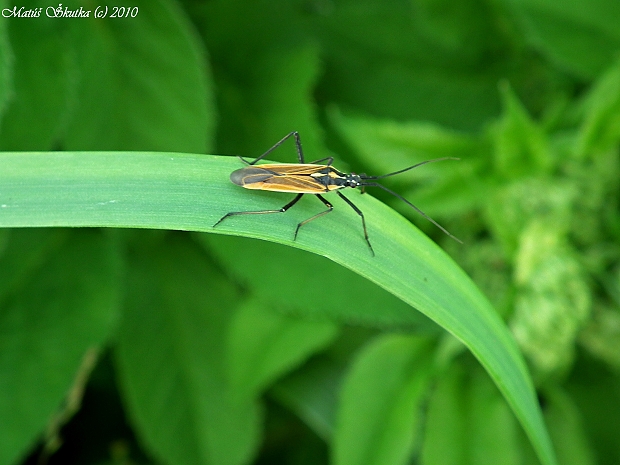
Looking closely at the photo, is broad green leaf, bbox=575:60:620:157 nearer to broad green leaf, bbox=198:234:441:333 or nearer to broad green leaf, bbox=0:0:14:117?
broad green leaf, bbox=198:234:441:333

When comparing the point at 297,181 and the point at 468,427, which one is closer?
the point at 297,181

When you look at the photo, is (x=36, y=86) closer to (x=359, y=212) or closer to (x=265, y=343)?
(x=359, y=212)

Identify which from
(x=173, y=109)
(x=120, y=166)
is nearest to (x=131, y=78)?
(x=173, y=109)

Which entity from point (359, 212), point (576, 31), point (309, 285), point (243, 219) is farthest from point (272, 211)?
Answer: point (576, 31)

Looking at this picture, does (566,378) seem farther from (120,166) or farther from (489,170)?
(120,166)

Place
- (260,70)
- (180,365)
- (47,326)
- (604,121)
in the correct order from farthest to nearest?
(260,70) < (180,365) < (47,326) < (604,121)

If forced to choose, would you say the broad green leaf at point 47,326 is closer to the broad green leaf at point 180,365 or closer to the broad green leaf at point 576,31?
the broad green leaf at point 180,365

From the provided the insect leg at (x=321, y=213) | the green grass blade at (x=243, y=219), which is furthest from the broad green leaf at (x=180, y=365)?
the green grass blade at (x=243, y=219)

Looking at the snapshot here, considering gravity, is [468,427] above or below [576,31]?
below
